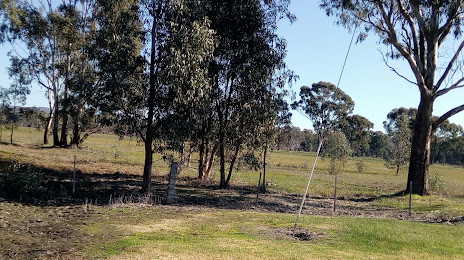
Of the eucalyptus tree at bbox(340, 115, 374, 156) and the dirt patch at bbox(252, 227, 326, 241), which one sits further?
the eucalyptus tree at bbox(340, 115, 374, 156)

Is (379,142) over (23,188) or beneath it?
over

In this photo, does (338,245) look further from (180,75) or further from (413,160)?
(413,160)

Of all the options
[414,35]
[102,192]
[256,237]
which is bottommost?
[102,192]

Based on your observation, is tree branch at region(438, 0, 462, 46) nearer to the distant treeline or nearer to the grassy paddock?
the grassy paddock

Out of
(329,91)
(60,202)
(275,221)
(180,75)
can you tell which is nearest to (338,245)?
(275,221)

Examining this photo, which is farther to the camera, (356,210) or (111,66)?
(356,210)

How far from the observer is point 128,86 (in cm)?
1566

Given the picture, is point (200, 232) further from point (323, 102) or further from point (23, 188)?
point (323, 102)

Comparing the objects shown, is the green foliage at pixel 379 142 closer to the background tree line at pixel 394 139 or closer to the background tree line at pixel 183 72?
the background tree line at pixel 394 139

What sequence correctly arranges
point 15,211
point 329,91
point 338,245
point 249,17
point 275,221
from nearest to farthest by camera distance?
A: point 338,245
point 15,211
point 275,221
point 249,17
point 329,91

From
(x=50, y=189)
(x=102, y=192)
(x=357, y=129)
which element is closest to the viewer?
(x=50, y=189)

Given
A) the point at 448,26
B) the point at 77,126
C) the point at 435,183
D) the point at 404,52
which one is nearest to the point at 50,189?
the point at 404,52

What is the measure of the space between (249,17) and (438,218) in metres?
12.1

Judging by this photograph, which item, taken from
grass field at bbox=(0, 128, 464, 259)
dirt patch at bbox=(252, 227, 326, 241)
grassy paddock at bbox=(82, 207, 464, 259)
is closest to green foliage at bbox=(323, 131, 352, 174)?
grass field at bbox=(0, 128, 464, 259)
